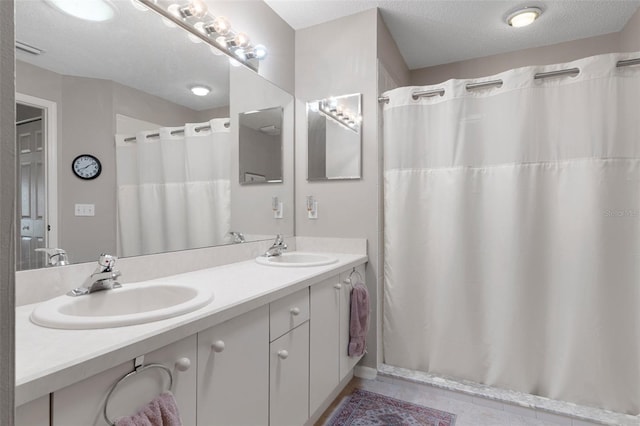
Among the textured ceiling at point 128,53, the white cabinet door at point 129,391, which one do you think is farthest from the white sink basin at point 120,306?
the textured ceiling at point 128,53

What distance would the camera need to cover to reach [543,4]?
2.15m

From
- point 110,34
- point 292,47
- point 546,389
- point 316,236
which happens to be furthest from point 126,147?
point 546,389

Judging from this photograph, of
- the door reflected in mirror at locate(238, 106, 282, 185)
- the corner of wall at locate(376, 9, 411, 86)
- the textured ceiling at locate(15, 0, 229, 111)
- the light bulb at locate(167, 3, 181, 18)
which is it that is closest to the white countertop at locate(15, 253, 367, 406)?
the textured ceiling at locate(15, 0, 229, 111)

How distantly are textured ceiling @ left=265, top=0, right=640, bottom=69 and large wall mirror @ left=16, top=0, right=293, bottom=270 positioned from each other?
2.56 feet

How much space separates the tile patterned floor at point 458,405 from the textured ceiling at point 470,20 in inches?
98.2

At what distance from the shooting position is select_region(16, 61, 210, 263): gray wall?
3.89 feet

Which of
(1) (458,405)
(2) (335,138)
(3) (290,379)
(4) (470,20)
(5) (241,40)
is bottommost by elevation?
(1) (458,405)

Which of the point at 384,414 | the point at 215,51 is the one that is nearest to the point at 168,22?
the point at 215,51

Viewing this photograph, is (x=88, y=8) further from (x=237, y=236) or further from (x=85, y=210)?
(x=237, y=236)

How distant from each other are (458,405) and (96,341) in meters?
1.99

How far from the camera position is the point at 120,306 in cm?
122

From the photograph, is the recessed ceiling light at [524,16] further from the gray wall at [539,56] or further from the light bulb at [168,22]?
the light bulb at [168,22]

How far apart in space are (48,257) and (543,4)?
300cm

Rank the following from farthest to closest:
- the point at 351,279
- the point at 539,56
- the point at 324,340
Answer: the point at 539,56, the point at 351,279, the point at 324,340
